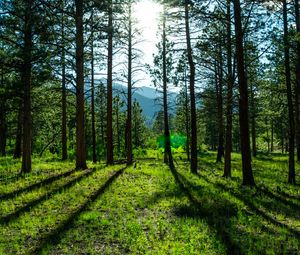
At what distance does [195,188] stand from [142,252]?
21.9 feet

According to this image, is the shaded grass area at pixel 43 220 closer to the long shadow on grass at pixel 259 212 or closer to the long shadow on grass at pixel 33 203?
the long shadow on grass at pixel 33 203

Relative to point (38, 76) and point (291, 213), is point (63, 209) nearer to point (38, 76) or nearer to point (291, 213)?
point (291, 213)

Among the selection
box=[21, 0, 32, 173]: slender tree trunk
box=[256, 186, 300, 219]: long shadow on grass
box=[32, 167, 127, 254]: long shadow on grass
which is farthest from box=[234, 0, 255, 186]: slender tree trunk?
box=[21, 0, 32, 173]: slender tree trunk

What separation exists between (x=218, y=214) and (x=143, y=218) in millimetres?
1874

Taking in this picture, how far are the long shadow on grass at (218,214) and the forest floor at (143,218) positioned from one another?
0.02 meters

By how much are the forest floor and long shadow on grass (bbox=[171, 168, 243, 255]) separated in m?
0.02

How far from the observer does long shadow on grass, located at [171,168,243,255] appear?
21.4 ft

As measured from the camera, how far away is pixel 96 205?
950 cm

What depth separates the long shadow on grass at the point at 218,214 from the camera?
257 inches

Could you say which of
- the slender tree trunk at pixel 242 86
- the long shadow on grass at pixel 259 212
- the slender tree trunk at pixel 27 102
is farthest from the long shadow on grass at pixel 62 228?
the slender tree trunk at pixel 27 102

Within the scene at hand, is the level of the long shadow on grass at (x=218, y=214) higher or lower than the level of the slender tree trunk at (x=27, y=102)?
lower

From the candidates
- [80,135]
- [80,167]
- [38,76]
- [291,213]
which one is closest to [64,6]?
[38,76]

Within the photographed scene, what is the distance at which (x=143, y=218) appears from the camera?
8.28 metres

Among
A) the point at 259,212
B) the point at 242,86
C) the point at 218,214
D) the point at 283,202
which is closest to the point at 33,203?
the point at 218,214
